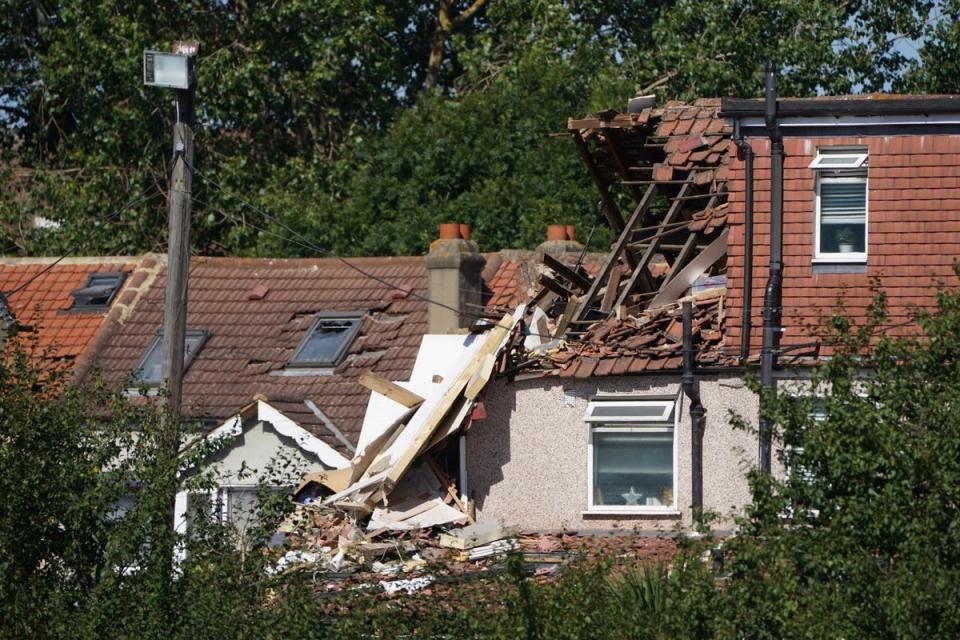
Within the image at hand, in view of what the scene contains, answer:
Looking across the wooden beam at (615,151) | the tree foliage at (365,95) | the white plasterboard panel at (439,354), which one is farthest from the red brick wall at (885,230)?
the tree foliage at (365,95)

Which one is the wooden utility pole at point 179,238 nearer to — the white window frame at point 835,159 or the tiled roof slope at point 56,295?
the white window frame at point 835,159

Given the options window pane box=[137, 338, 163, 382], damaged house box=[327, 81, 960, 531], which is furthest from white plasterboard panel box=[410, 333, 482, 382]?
window pane box=[137, 338, 163, 382]

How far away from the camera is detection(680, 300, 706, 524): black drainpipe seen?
20750mm

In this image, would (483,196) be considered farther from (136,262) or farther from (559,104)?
(136,262)

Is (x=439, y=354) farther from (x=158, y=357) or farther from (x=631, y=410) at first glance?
(x=158, y=357)

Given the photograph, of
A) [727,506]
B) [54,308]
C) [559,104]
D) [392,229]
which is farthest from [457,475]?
[559,104]

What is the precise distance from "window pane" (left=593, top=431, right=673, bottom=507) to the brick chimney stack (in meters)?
3.81

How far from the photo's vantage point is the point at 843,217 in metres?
21.2

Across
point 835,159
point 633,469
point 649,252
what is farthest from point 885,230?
point 633,469

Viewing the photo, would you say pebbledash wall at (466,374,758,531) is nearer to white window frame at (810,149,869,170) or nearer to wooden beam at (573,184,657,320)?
wooden beam at (573,184,657,320)

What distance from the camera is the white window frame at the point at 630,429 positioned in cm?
2134

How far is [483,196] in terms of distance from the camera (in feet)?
113

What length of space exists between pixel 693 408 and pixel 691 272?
224 cm

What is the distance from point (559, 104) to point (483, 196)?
109 inches
